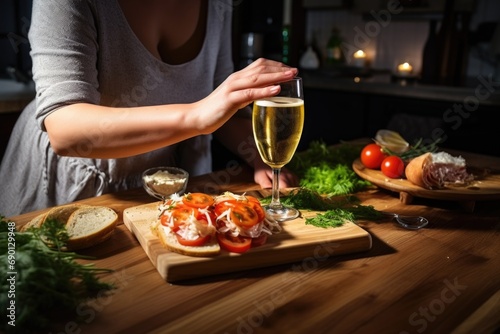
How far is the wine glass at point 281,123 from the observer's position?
110cm

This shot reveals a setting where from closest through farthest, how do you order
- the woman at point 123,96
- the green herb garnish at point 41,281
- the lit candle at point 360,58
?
the green herb garnish at point 41,281 < the woman at point 123,96 < the lit candle at point 360,58

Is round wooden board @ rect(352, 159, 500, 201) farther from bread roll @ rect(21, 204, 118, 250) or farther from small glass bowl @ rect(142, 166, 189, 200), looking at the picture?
bread roll @ rect(21, 204, 118, 250)

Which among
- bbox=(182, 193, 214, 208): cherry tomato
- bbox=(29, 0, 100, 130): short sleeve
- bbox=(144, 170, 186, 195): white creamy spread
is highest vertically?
bbox=(29, 0, 100, 130): short sleeve

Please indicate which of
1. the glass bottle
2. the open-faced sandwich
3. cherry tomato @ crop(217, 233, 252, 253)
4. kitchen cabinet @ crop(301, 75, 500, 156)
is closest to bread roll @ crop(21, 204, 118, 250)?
the open-faced sandwich

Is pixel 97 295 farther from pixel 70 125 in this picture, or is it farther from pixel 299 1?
pixel 299 1

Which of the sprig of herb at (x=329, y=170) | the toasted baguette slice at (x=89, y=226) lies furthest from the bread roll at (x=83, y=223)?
the sprig of herb at (x=329, y=170)

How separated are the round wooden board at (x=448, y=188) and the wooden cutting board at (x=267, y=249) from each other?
12.6 inches

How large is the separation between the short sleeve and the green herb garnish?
393 mm

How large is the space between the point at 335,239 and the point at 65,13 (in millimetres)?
842

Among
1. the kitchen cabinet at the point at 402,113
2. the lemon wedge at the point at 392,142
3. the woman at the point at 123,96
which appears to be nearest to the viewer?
the woman at the point at 123,96

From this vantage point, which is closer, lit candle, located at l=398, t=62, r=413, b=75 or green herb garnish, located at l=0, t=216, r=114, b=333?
green herb garnish, located at l=0, t=216, r=114, b=333

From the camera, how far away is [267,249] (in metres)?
0.95

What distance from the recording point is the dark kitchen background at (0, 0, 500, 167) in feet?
10.4

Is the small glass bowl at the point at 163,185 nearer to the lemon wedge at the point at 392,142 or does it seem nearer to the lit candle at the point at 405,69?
the lemon wedge at the point at 392,142
